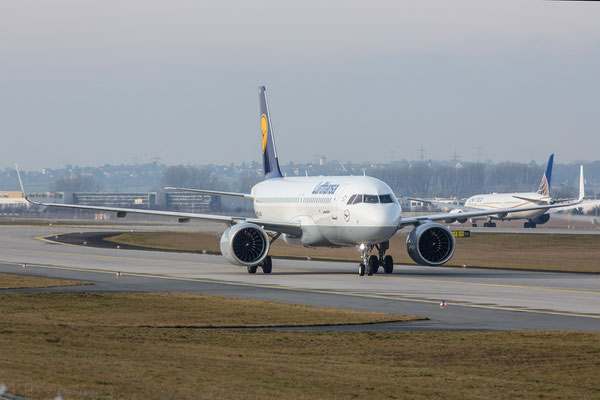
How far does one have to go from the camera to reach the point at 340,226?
147 ft

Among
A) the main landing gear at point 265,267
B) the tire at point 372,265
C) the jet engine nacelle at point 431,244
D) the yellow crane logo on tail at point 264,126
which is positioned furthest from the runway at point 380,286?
the yellow crane logo on tail at point 264,126

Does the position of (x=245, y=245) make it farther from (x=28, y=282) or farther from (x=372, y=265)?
(x=28, y=282)

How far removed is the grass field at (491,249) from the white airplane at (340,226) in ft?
27.2

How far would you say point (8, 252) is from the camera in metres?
62.5

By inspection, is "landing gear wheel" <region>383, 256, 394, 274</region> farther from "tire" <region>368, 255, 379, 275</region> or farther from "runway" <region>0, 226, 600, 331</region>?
"tire" <region>368, 255, 379, 275</region>

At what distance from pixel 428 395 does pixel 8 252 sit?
51864mm

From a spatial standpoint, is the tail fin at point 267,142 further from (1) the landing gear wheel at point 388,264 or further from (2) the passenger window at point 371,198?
(2) the passenger window at point 371,198

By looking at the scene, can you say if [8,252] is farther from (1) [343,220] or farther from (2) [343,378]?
(2) [343,378]

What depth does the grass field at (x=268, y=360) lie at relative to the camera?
14.8 m

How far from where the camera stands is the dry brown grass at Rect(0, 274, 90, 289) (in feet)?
123

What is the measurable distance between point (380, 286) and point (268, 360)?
67.5ft

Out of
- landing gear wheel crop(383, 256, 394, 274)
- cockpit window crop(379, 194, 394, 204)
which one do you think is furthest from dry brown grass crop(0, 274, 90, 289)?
landing gear wheel crop(383, 256, 394, 274)

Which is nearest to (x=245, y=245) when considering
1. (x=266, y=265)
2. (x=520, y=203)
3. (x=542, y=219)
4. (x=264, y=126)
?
(x=266, y=265)

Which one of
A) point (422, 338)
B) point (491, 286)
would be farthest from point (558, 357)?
point (491, 286)
